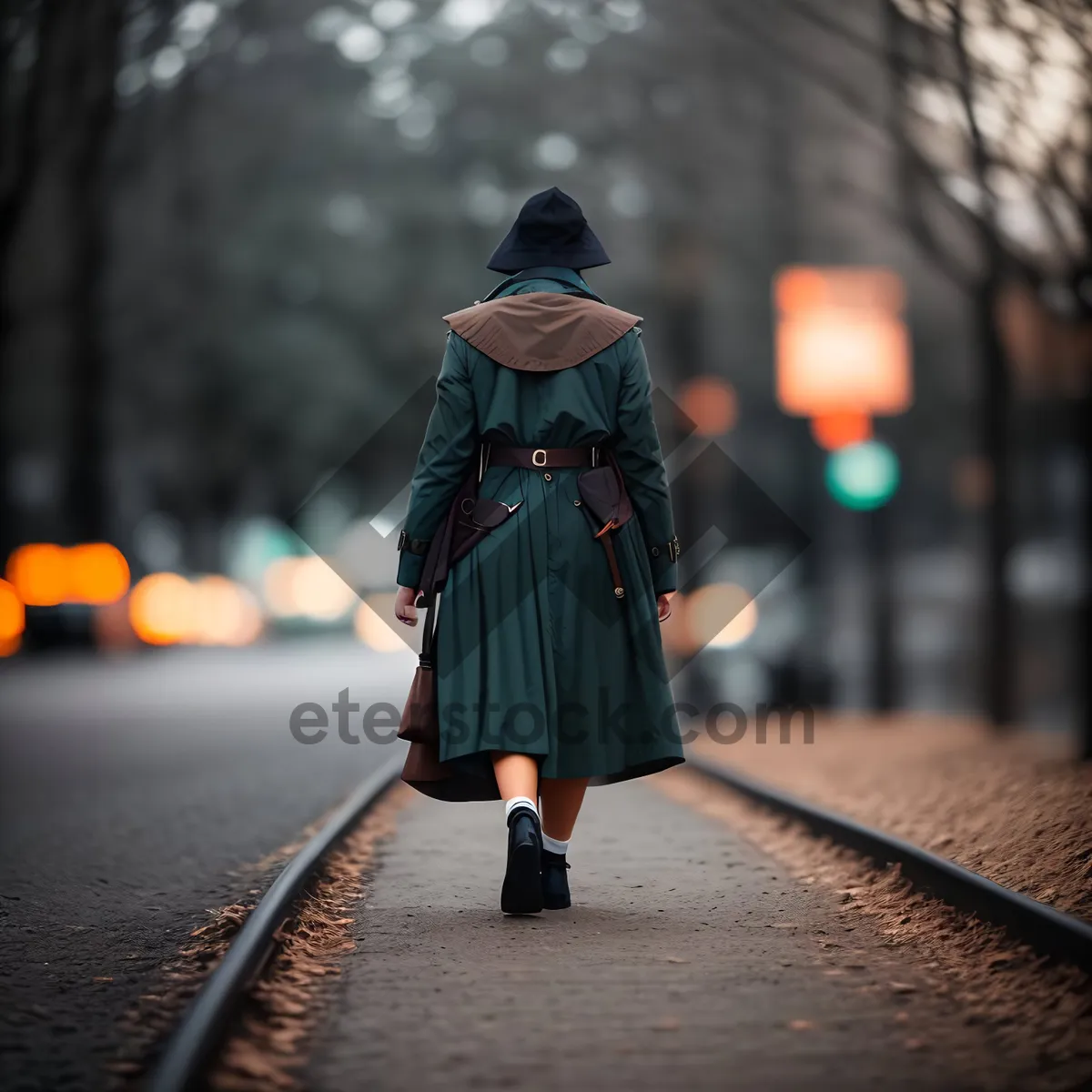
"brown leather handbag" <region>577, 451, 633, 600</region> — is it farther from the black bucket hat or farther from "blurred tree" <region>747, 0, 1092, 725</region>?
"blurred tree" <region>747, 0, 1092, 725</region>

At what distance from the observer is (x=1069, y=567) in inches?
1567

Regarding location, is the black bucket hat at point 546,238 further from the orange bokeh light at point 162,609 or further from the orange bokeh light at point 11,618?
the orange bokeh light at point 162,609

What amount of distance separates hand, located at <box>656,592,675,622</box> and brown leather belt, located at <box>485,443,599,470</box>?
57cm

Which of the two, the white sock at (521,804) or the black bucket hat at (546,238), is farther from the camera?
the black bucket hat at (546,238)

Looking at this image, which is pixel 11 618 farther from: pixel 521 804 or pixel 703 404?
pixel 521 804

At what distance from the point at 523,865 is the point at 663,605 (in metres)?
1.06

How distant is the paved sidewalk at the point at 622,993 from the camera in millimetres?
4699

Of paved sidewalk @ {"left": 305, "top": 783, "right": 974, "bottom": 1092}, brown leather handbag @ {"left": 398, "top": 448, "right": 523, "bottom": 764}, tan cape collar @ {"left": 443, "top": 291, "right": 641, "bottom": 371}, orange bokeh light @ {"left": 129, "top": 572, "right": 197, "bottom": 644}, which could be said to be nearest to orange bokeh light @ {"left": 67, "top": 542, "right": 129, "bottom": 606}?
orange bokeh light @ {"left": 129, "top": 572, "right": 197, "bottom": 644}

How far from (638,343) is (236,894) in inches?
109

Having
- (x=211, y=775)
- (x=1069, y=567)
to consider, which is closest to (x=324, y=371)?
(x=1069, y=567)

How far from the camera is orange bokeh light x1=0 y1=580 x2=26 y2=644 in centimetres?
3216

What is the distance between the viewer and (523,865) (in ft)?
20.9

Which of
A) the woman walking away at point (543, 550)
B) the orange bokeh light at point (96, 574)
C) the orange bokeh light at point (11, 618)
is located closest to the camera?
the woman walking away at point (543, 550)

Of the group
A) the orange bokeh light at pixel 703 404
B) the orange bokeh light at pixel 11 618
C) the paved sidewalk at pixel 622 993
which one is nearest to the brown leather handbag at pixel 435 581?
the paved sidewalk at pixel 622 993
